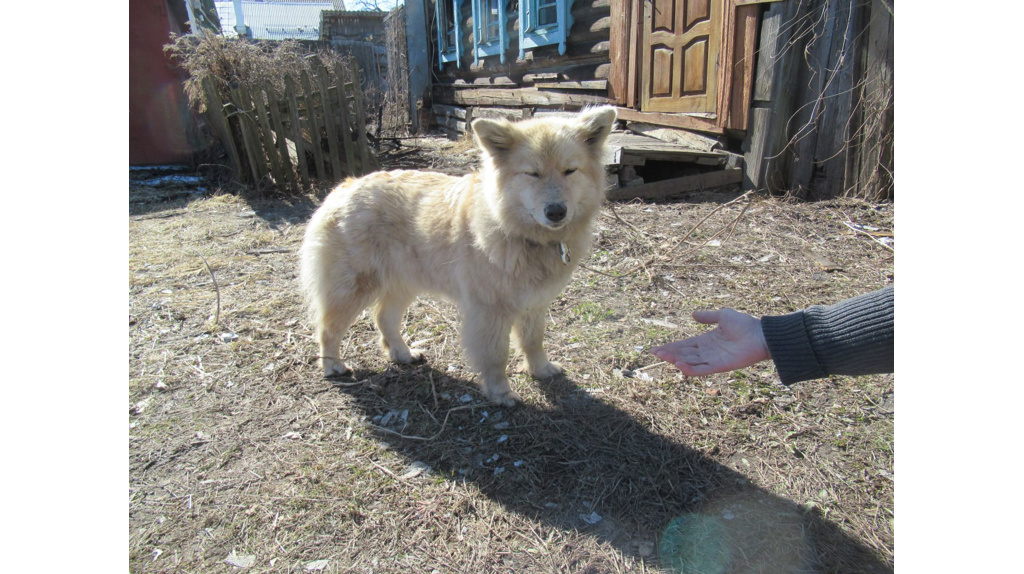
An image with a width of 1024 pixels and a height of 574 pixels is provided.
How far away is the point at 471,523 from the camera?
8.05 ft

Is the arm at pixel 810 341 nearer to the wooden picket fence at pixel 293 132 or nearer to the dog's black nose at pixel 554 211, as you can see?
the dog's black nose at pixel 554 211

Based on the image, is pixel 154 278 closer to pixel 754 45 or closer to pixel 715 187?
pixel 715 187

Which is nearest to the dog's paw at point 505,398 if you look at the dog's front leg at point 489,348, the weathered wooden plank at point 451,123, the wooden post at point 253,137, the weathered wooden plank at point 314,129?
the dog's front leg at point 489,348

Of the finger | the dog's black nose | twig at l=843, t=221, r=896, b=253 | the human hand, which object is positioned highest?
the dog's black nose

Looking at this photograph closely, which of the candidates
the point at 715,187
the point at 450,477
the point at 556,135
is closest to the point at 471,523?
the point at 450,477

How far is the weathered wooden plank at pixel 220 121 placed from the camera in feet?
27.6

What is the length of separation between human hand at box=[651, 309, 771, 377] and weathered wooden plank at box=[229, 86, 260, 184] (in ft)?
26.4

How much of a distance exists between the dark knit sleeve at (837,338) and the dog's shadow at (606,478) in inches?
28.1

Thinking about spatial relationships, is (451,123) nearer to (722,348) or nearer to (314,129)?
(314,129)

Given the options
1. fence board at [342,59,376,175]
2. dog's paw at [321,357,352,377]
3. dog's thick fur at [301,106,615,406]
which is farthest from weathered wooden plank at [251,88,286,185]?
dog's paw at [321,357,352,377]

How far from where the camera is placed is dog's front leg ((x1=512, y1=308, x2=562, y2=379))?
3.48 metres

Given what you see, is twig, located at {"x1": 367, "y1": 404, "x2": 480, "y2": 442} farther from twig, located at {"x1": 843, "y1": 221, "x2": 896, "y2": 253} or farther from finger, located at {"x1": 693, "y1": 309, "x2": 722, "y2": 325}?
twig, located at {"x1": 843, "y1": 221, "x2": 896, "y2": 253}

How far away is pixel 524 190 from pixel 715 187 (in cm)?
499

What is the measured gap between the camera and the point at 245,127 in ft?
27.3
